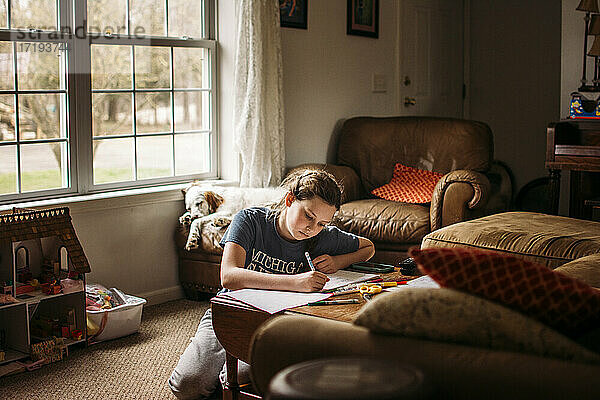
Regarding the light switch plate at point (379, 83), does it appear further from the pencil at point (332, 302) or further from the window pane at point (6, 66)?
the pencil at point (332, 302)

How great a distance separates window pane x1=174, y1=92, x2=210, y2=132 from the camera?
4.34 m

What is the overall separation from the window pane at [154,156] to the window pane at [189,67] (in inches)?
13.4

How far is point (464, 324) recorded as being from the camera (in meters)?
1.11

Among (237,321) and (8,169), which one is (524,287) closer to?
(237,321)

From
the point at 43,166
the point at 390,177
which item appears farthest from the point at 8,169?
the point at 390,177

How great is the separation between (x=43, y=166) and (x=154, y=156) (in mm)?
706

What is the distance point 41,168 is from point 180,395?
5.14 feet

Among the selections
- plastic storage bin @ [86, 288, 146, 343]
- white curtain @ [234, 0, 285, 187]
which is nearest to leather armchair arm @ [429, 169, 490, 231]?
white curtain @ [234, 0, 285, 187]

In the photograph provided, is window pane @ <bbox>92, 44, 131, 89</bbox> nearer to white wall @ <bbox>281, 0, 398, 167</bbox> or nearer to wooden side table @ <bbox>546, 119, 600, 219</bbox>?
white wall @ <bbox>281, 0, 398, 167</bbox>

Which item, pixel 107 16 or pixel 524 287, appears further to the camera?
pixel 107 16

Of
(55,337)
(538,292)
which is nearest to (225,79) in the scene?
(55,337)

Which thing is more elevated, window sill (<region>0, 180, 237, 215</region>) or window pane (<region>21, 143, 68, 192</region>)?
window pane (<region>21, 143, 68, 192</region>)

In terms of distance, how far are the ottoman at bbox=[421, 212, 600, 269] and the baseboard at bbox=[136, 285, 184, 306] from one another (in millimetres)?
1660

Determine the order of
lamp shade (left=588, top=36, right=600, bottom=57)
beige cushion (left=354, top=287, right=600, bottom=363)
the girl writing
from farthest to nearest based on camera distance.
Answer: lamp shade (left=588, top=36, right=600, bottom=57)
the girl writing
beige cushion (left=354, top=287, right=600, bottom=363)
